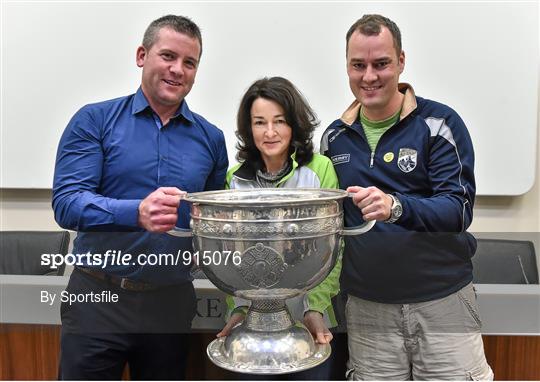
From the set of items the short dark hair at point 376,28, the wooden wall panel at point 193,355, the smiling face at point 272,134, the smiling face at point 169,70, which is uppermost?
the short dark hair at point 376,28

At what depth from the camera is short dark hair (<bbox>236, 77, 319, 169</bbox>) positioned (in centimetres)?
84

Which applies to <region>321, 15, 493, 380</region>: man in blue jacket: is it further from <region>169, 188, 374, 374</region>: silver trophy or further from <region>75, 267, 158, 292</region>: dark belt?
<region>75, 267, 158, 292</region>: dark belt

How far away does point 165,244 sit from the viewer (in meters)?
0.83

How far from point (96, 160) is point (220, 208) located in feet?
1.09

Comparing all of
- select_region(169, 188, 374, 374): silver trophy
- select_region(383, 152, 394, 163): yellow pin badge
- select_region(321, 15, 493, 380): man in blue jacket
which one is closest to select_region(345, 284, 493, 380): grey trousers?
select_region(321, 15, 493, 380): man in blue jacket

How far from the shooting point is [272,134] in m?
0.81

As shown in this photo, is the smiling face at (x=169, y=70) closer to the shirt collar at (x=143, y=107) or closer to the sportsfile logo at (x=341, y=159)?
the shirt collar at (x=143, y=107)

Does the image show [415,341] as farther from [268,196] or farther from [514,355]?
[268,196]

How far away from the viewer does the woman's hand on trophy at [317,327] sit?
0.75 m

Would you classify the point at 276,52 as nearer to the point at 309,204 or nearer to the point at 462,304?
the point at 309,204

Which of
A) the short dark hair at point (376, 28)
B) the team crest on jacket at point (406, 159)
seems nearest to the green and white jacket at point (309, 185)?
the team crest on jacket at point (406, 159)

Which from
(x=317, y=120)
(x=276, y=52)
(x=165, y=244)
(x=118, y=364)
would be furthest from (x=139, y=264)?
(x=276, y=52)

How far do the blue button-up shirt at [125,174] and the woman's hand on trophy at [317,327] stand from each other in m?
0.23

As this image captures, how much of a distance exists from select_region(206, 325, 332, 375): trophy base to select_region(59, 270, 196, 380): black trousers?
0.59ft
